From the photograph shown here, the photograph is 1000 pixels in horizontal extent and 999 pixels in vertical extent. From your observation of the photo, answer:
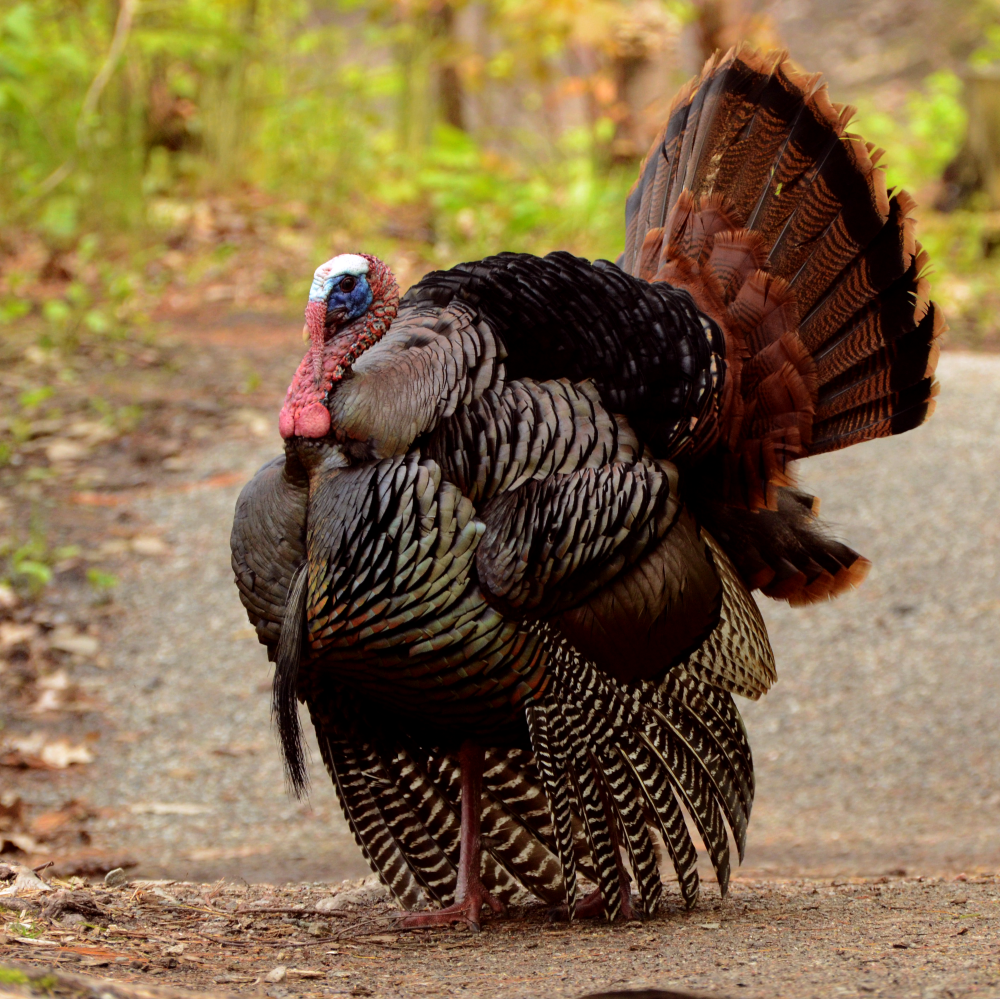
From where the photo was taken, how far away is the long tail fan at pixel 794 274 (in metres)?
3.70

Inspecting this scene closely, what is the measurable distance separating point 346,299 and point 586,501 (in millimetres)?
804

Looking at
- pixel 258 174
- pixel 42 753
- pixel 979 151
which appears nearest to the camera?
pixel 42 753

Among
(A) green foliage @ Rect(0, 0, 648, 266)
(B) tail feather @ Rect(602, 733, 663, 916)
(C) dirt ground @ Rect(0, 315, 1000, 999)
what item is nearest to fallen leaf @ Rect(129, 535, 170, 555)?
(C) dirt ground @ Rect(0, 315, 1000, 999)

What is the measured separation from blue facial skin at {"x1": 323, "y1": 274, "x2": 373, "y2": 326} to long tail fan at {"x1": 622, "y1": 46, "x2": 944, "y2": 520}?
0.97 meters

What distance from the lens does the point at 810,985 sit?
8.12 ft

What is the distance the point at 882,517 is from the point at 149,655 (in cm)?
382

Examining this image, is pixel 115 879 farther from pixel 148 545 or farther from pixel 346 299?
pixel 148 545

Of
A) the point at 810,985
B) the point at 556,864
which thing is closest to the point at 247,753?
the point at 556,864

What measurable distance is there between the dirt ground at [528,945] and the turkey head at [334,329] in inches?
47.6

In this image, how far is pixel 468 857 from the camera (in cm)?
366

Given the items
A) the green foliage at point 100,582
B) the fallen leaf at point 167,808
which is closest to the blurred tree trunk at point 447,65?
the green foliage at point 100,582

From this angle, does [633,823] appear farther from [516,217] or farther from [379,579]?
[516,217]

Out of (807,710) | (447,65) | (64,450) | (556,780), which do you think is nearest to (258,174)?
(447,65)

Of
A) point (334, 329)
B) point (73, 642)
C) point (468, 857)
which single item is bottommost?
point (468, 857)
